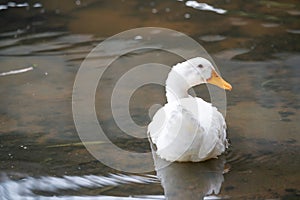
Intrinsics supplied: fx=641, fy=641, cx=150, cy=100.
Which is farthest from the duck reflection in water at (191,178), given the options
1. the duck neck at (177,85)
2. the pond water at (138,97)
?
the duck neck at (177,85)

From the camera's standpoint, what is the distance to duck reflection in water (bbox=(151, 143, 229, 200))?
3.51 metres

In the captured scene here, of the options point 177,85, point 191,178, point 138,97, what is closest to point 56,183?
point 191,178

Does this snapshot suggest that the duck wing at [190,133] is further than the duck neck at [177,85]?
No

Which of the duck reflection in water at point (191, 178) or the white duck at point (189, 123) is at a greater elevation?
the white duck at point (189, 123)

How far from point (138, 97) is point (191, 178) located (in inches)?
53.3

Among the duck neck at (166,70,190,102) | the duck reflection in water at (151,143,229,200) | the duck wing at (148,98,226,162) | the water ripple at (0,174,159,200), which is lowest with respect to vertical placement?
the duck reflection in water at (151,143,229,200)

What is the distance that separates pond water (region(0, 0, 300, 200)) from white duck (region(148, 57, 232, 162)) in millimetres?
102

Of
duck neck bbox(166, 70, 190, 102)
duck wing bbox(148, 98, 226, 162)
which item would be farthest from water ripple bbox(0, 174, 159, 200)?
duck neck bbox(166, 70, 190, 102)

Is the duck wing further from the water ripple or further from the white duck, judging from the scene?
the water ripple

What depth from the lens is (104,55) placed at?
5.91 m

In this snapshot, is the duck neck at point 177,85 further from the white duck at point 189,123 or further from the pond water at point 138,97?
the pond water at point 138,97

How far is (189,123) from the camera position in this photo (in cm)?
365

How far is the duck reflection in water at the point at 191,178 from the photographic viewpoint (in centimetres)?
351

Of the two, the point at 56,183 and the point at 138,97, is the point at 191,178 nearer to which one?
the point at 56,183
